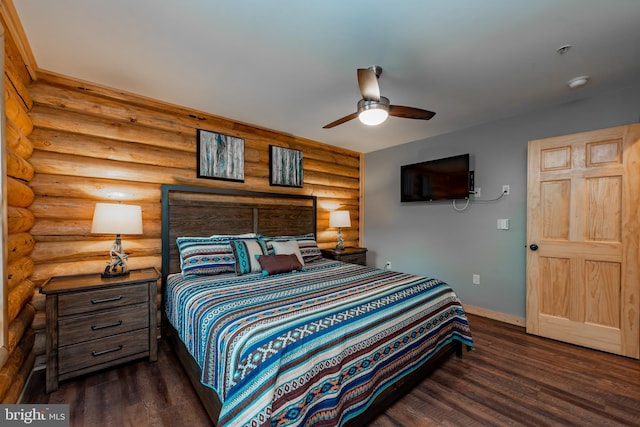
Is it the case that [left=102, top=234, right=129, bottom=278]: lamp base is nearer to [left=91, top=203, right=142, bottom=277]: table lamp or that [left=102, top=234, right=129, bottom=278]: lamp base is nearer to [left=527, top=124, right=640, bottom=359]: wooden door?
[left=91, top=203, right=142, bottom=277]: table lamp

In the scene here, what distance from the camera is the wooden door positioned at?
2.57 meters

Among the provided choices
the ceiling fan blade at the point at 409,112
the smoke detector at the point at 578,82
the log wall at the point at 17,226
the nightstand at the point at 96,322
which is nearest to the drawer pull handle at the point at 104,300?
the nightstand at the point at 96,322

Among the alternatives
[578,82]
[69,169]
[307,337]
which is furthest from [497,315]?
[69,169]

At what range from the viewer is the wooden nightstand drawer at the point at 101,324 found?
2.07m

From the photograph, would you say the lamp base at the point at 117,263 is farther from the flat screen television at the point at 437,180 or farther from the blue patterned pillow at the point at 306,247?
the flat screen television at the point at 437,180

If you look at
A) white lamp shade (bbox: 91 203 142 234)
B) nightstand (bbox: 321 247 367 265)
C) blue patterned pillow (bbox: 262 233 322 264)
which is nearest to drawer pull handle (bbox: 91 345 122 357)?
white lamp shade (bbox: 91 203 142 234)

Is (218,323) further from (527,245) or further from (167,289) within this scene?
(527,245)

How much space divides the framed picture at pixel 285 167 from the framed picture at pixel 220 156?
18.4 inches

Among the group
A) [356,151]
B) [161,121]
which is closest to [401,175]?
[356,151]

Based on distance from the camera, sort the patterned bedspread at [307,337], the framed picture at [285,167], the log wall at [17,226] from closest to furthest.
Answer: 1. the patterned bedspread at [307,337]
2. the log wall at [17,226]
3. the framed picture at [285,167]

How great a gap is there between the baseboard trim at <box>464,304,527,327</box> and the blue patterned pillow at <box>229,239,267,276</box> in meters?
2.93

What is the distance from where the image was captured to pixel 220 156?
11.1ft

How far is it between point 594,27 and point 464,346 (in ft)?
9.04

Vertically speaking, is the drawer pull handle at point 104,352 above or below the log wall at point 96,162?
below
